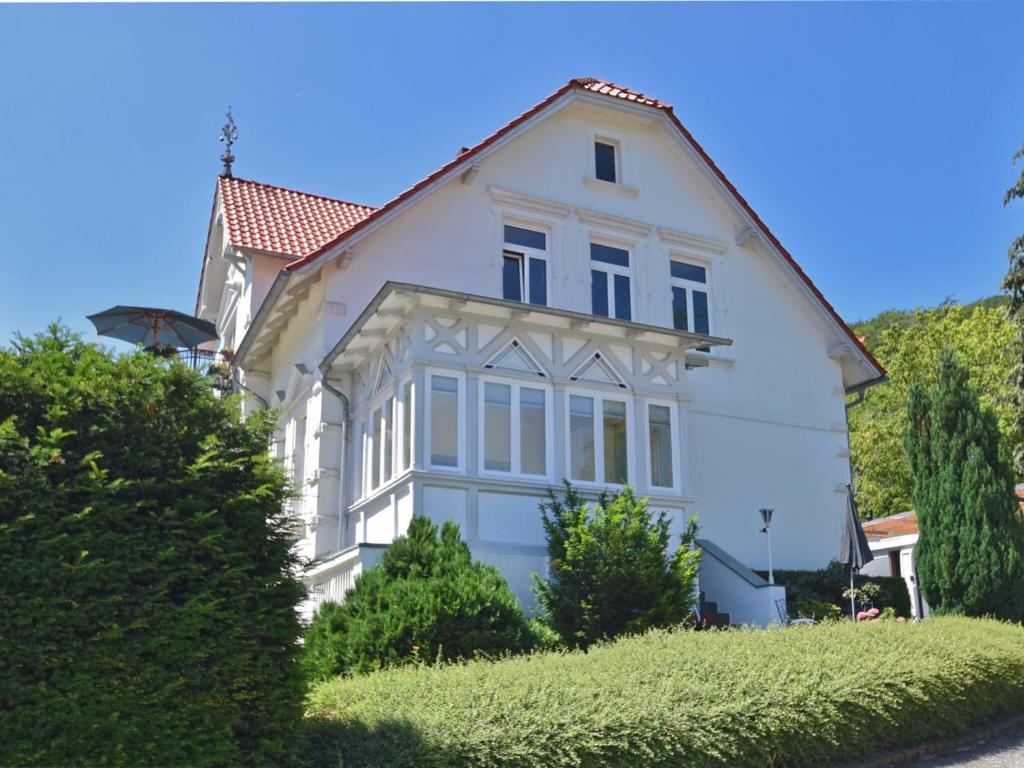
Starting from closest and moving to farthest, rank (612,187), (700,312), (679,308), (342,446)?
(342,446)
(612,187)
(679,308)
(700,312)

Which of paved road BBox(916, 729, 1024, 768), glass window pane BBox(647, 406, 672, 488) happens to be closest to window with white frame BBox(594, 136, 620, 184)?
glass window pane BBox(647, 406, 672, 488)

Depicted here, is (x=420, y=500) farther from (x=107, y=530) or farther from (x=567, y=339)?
(x=107, y=530)

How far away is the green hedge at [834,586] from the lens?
18.3 meters

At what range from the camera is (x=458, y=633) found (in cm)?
1103

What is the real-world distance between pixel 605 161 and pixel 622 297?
2762mm

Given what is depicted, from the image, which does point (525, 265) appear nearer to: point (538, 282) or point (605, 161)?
point (538, 282)

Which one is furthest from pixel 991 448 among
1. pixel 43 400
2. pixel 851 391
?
pixel 43 400

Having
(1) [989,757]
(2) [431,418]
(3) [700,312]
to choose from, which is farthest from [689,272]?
(1) [989,757]

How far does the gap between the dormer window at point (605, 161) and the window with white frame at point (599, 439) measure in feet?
19.8

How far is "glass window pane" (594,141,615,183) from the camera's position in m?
20.2

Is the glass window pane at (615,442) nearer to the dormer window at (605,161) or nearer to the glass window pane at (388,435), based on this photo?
the glass window pane at (388,435)

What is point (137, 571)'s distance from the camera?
6895 mm

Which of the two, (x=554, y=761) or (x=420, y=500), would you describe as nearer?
(x=554, y=761)

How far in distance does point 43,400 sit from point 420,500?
7105 millimetres
